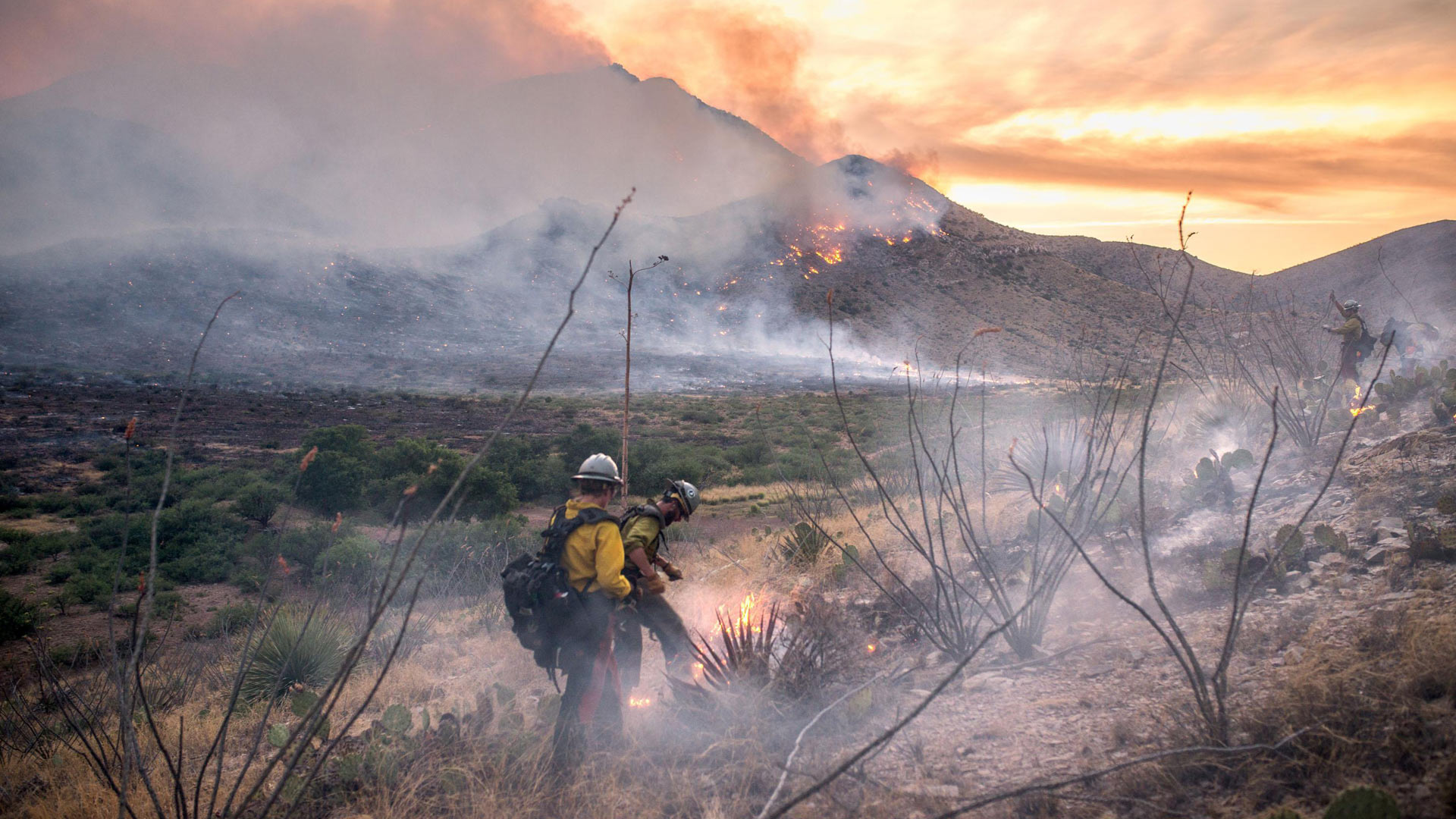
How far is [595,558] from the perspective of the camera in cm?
390

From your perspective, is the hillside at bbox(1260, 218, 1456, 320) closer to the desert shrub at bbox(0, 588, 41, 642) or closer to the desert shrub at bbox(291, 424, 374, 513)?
the desert shrub at bbox(291, 424, 374, 513)

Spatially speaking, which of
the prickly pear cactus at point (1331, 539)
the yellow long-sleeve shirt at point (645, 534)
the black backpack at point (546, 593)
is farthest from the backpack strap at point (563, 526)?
the prickly pear cactus at point (1331, 539)

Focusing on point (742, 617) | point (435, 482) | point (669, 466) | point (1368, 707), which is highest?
point (1368, 707)

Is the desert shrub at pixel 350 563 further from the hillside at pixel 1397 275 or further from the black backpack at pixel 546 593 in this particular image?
the hillside at pixel 1397 275

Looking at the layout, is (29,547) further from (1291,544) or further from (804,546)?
(1291,544)

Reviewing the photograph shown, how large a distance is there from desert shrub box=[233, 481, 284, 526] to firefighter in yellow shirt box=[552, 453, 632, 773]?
14487mm

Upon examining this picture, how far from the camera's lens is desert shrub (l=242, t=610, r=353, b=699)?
593 centimetres

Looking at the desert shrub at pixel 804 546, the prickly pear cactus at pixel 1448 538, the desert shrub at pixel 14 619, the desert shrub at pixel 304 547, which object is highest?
the prickly pear cactus at pixel 1448 538

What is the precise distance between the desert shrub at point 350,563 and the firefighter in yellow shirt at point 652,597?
23.5 feet

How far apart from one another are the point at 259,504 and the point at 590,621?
15362 mm

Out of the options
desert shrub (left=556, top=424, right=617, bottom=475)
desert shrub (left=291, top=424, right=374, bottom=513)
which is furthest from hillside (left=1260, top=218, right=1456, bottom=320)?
desert shrub (left=291, top=424, right=374, bottom=513)

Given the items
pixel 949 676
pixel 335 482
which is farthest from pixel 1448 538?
pixel 335 482

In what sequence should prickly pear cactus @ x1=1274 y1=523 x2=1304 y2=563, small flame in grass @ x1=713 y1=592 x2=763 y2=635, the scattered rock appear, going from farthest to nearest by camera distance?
small flame in grass @ x1=713 y1=592 x2=763 y2=635 → prickly pear cactus @ x1=1274 y1=523 x2=1304 y2=563 → the scattered rock

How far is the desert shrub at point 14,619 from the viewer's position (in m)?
9.16
